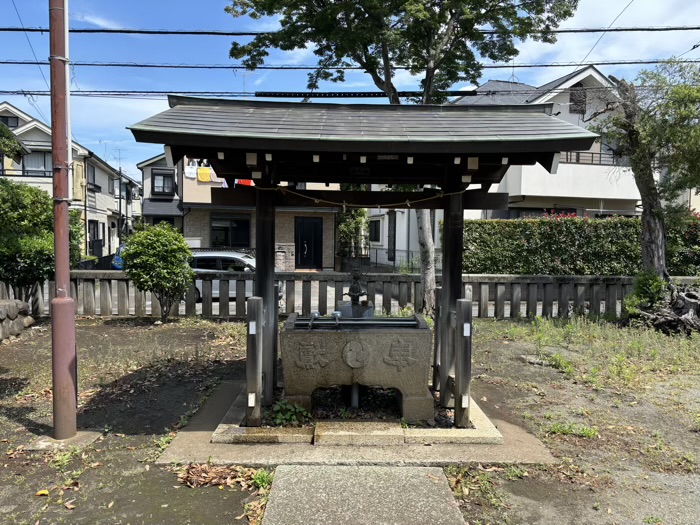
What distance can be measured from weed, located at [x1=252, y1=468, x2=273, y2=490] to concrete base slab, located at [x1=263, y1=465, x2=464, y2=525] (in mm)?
63

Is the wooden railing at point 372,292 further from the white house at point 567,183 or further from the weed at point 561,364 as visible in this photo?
the white house at point 567,183

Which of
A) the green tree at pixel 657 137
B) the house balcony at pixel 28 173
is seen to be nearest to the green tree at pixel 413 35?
the green tree at pixel 657 137

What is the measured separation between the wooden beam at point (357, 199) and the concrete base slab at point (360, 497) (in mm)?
2773

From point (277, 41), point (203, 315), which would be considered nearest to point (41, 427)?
point (203, 315)

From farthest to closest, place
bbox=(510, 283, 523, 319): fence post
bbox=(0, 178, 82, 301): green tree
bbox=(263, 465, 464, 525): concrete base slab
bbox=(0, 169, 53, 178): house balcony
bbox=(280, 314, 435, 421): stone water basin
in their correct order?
bbox=(0, 169, 53, 178): house balcony, bbox=(510, 283, 523, 319): fence post, bbox=(0, 178, 82, 301): green tree, bbox=(280, 314, 435, 421): stone water basin, bbox=(263, 465, 464, 525): concrete base slab

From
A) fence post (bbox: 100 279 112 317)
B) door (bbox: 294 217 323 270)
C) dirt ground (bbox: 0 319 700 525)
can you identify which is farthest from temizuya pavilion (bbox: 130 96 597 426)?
door (bbox: 294 217 323 270)

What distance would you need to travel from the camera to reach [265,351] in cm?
514

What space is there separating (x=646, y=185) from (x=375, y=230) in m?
20.1

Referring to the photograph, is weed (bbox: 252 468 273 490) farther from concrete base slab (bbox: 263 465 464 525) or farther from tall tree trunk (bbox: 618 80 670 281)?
tall tree trunk (bbox: 618 80 670 281)

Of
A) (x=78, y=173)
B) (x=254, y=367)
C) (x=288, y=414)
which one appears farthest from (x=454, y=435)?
(x=78, y=173)

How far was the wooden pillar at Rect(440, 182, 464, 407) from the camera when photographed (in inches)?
204

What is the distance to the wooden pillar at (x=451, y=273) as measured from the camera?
17.0 feet

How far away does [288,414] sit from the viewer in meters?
4.68

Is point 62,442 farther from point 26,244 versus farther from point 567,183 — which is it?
point 567,183
